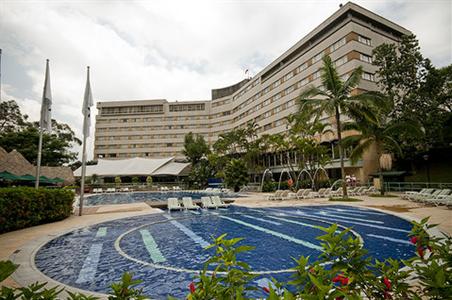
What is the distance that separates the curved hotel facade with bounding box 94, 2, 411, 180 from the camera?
3362cm

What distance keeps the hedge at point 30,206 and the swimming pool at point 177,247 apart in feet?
7.94

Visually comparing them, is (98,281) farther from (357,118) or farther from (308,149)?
(308,149)

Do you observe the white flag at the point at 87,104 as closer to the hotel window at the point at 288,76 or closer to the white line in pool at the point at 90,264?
the white line in pool at the point at 90,264

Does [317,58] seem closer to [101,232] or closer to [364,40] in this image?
[364,40]

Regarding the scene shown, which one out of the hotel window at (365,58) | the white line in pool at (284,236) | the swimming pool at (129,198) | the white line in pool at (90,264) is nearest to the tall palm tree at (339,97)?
the white line in pool at (284,236)

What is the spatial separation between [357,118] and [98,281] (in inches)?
831

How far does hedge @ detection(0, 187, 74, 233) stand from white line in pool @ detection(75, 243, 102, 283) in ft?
14.8

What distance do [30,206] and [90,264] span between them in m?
6.93

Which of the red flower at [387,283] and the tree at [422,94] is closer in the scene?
the red flower at [387,283]

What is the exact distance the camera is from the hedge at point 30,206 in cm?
1002

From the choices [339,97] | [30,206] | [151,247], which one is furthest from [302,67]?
[30,206]

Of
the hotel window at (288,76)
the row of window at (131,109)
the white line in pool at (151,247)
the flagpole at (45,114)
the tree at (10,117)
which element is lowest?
the white line in pool at (151,247)

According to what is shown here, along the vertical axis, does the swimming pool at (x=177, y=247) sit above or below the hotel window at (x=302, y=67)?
below

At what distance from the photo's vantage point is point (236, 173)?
36.9 m
